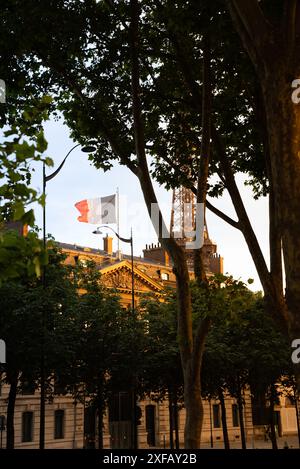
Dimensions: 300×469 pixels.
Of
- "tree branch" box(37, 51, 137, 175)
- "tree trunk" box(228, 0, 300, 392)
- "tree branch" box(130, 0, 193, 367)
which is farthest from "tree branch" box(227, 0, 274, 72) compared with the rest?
"tree branch" box(37, 51, 137, 175)

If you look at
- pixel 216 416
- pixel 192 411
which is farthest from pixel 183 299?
pixel 216 416

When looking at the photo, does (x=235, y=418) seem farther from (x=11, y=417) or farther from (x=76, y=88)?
(x=76, y=88)

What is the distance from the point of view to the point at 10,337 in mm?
29125

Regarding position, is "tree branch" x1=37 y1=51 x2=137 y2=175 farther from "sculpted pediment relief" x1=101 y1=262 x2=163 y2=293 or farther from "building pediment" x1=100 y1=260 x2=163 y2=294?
"sculpted pediment relief" x1=101 y1=262 x2=163 y2=293

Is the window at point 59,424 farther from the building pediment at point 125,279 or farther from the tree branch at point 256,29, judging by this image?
the tree branch at point 256,29

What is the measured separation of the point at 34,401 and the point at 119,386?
1313 cm

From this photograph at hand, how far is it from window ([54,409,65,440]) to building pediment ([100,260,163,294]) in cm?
1115

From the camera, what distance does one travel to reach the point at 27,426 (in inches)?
1720

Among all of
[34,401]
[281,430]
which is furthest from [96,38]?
[281,430]

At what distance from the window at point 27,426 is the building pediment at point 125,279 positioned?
41.3ft

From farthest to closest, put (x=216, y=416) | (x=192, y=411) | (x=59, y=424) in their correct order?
(x=216, y=416), (x=59, y=424), (x=192, y=411)

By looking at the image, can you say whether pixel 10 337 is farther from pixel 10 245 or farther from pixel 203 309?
pixel 10 245

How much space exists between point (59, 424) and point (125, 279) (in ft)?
47.9

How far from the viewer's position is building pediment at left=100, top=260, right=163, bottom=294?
5238 cm
